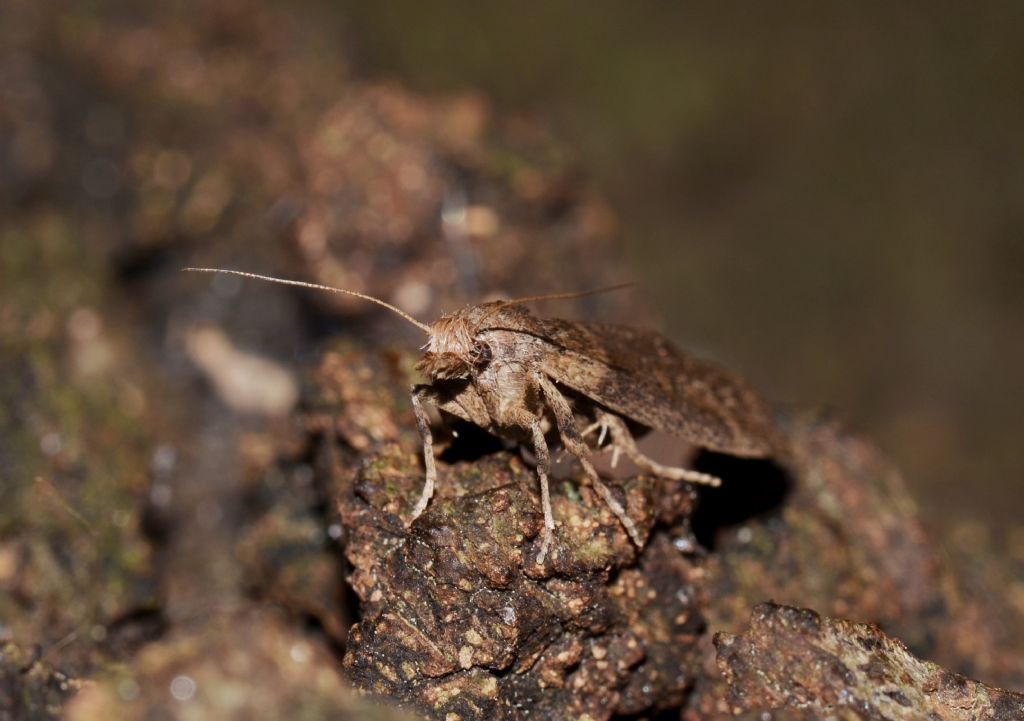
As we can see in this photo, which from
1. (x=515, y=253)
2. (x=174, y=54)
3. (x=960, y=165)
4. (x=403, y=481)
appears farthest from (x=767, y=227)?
(x=174, y=54)

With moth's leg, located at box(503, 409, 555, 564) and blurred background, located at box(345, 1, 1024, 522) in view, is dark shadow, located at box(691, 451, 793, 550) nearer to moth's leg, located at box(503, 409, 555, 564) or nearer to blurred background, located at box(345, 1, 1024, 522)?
moth's leg, located at box(503, 409, 555, 564)

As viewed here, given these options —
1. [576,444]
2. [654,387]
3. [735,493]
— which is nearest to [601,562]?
[576,444]

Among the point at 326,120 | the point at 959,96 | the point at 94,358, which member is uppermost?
the point at 959,96

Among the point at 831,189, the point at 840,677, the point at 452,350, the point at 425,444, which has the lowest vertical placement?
the point at 425,444

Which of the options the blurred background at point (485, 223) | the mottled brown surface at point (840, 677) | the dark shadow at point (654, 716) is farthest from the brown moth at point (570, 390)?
the blurred background at point (485, 223)

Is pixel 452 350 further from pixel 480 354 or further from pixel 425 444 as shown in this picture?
pixel 425 444

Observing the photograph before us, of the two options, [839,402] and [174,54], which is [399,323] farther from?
[174,54]
